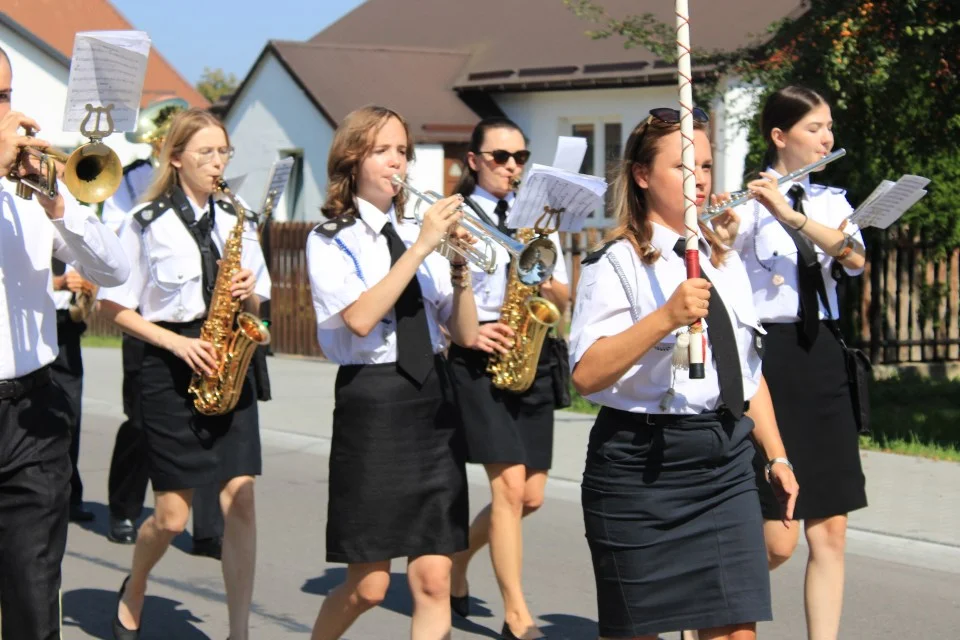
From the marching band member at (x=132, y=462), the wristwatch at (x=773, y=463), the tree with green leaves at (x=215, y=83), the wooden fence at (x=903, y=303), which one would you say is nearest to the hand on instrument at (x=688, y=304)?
the wristwatch at (x=773, y=463)

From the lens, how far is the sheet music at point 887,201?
208 inches

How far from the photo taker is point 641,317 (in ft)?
12.4

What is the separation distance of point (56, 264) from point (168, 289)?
2.18m

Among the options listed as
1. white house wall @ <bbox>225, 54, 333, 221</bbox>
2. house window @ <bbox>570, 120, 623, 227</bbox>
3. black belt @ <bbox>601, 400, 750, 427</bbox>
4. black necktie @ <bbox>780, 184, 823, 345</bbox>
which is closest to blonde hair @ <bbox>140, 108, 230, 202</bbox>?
black necktie @ <bbox>780, 184, 823, 345</bbox>

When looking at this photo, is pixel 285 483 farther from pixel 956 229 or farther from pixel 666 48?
pixel 956 229

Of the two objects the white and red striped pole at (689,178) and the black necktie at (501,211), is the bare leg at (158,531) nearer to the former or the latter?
the black necktie at (501,211)

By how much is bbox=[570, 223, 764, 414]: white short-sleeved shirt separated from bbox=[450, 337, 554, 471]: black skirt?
217cm

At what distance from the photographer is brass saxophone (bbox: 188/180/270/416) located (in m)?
5.76

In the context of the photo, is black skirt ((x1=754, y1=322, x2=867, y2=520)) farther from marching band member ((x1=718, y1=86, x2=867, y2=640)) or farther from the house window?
the house window

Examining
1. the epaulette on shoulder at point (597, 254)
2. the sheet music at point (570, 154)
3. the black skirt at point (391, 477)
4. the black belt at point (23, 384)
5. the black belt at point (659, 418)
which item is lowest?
the black skirt at point (391, 477)

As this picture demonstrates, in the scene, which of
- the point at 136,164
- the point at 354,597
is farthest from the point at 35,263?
the point at 136,164

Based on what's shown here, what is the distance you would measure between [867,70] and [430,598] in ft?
22.9

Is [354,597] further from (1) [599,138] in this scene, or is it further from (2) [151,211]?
(1) [599,138]

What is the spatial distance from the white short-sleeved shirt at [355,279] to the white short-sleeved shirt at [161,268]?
1198mm
